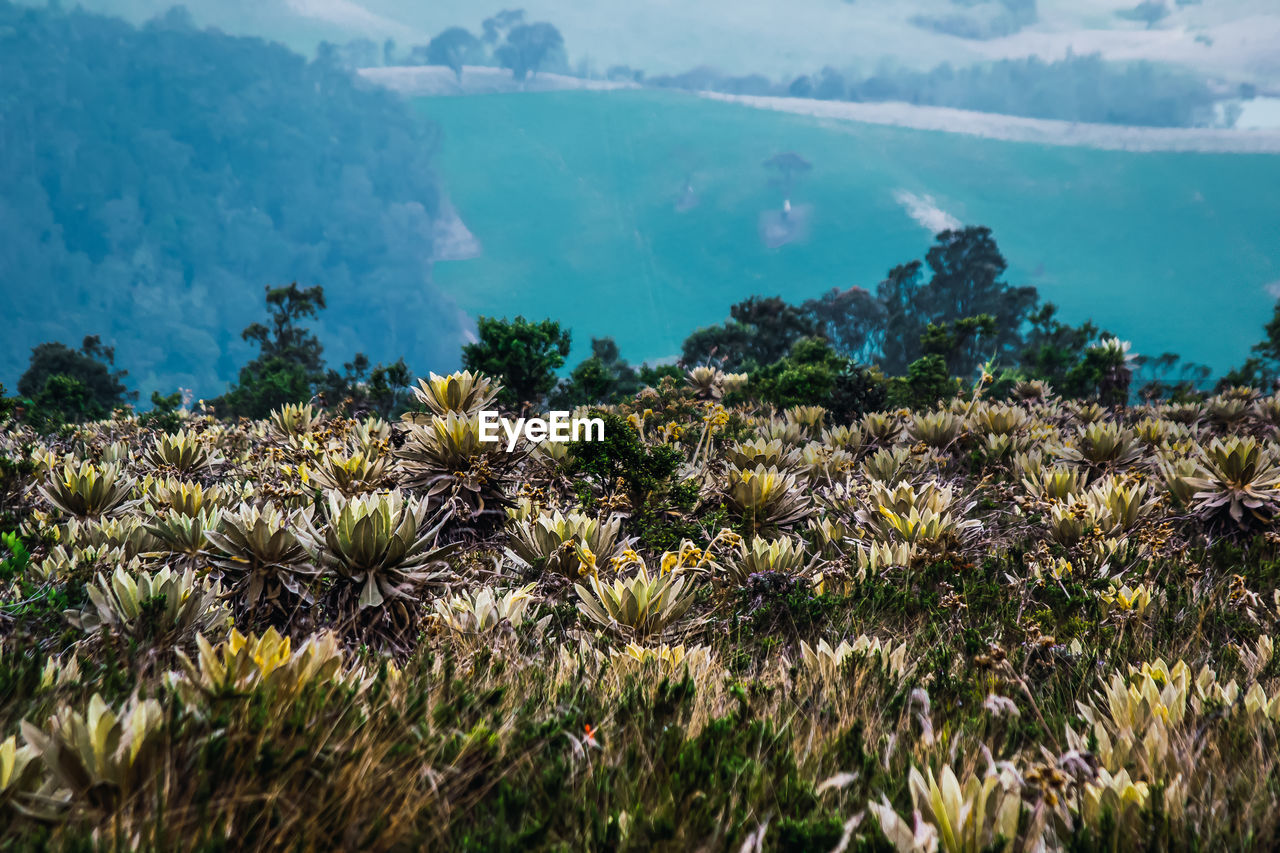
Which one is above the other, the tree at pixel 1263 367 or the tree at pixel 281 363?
the tree at pixel 1263 367

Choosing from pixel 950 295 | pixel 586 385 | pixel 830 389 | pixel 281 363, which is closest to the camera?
pixel 830 389

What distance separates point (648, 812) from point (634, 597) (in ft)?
5.37

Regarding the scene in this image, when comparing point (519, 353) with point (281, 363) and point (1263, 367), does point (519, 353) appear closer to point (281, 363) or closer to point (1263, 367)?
point (281, 363)

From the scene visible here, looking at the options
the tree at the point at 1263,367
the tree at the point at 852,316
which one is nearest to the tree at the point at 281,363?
the tree at the point at 1263,367

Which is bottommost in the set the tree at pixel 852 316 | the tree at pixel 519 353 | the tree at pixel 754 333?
the tree at pixel 852 316

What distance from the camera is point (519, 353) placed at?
1336 centimetres

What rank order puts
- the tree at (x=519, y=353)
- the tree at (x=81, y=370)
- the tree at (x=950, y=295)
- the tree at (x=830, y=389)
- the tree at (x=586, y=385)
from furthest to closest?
the tree at (x=950, y=295)
the tree at (x=81, y=370)
the tree at (x=586, y=385)
the tree at (x=519, y=353)
the tree at (x=830, y=389)

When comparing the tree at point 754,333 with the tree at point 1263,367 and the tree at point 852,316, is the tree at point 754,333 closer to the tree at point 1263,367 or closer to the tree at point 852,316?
the tree at point 1263,367

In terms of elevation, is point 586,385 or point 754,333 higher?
point 586,385

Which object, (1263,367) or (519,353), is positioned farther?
(1263,367)

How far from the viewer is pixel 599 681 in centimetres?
253

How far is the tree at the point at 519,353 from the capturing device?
43.5 ft

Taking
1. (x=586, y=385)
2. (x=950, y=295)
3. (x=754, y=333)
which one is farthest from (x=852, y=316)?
(x=586, y=385)

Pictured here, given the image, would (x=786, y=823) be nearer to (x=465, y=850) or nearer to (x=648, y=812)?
(x=648, y=812)
